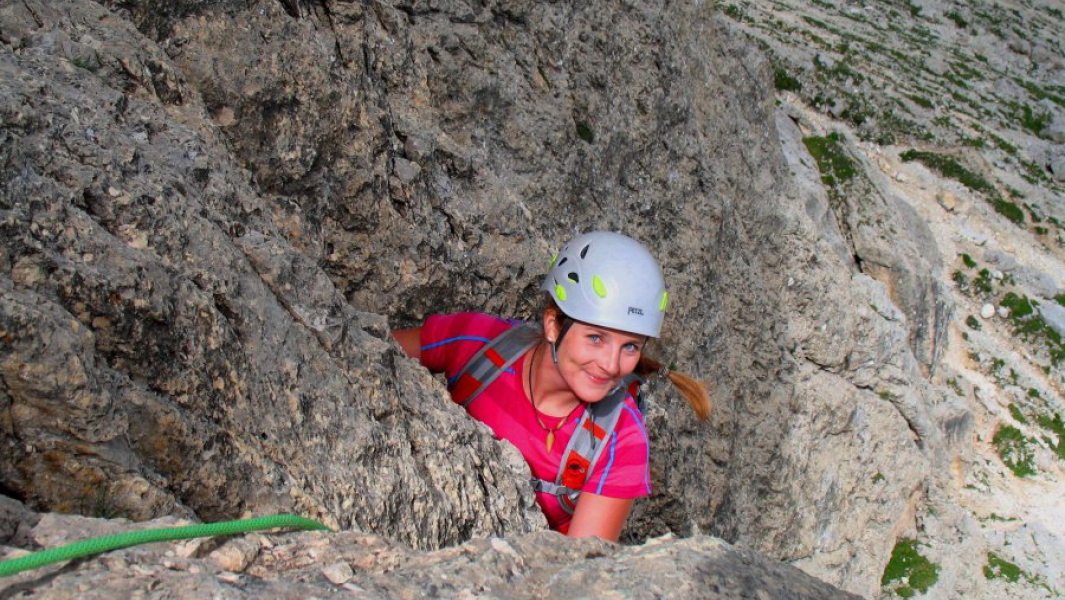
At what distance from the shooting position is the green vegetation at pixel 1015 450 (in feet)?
60.8

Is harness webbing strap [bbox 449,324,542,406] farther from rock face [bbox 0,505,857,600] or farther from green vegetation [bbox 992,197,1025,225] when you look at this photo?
green vegetation [bbox 992,197,1025,225]

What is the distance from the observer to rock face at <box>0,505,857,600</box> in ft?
9.27

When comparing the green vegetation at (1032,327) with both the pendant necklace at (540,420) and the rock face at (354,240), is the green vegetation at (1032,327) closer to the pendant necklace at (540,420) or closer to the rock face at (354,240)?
the rock face at (354,240)

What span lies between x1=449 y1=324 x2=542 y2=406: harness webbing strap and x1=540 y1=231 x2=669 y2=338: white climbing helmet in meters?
0.38

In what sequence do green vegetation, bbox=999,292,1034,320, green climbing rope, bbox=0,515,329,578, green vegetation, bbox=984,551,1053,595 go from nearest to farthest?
green climbing rope, bbox=0,515,329,578
green vegetation, bbox=984,551,1053,595
green vegetation, bbox=999,292,1034,320

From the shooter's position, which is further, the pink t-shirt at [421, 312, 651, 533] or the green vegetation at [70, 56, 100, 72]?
the pink t-shirt at [421, 312, 651, 533]

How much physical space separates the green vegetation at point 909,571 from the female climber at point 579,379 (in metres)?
11.2

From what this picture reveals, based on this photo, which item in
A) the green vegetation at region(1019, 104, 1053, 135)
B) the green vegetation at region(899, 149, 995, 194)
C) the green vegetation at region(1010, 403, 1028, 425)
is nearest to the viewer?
the green vegetation at region(1010, 403, 1028, 425)

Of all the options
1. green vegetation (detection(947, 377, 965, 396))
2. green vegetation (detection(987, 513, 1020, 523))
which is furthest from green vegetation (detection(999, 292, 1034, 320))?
green vegetation (detection(987, 513, 1020, 523))

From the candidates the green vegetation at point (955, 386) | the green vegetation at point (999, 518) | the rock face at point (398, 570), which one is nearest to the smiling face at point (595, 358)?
the rock face at point (398, 570)

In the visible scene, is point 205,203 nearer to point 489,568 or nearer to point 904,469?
point 489,568

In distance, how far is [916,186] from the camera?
2489cm

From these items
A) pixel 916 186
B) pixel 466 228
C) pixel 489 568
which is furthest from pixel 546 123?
pixel 916 186

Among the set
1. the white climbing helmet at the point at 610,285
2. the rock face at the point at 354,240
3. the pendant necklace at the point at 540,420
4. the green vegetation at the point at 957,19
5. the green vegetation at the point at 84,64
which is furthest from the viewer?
the green vegetation at the point at 957,19
